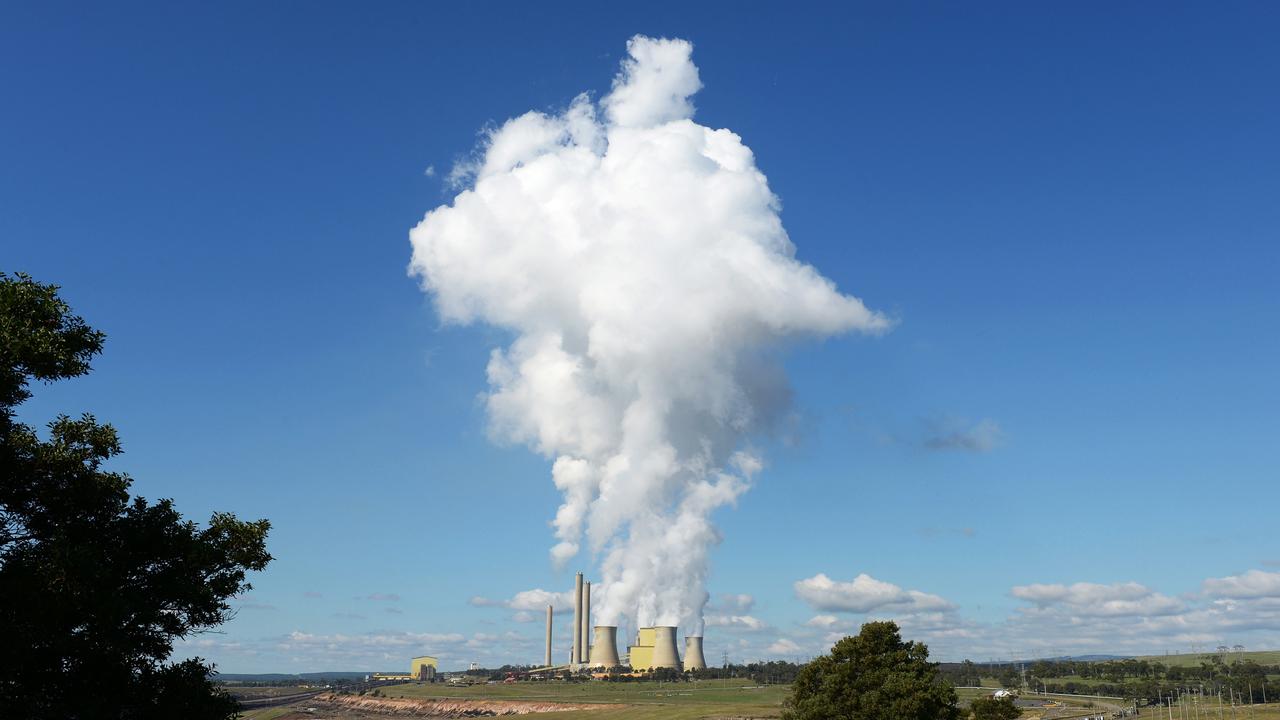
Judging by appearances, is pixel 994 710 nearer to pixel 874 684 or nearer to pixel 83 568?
pixel 874 684

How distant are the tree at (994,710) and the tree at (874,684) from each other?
55.3 ft

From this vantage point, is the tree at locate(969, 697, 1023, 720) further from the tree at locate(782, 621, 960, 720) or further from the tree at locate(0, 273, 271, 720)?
the tree at locate(0, 273, 271, 720)

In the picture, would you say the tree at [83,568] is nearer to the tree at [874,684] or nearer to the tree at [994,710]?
the tree at [874,684]

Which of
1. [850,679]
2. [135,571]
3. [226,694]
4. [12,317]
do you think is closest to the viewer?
[12,317]

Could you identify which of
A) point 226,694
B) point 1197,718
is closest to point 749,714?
point 1197,718

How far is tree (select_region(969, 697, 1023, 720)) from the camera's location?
80.6m

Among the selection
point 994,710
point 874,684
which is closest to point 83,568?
point 874,684

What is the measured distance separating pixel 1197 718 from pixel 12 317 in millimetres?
186367

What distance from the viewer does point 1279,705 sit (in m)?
191

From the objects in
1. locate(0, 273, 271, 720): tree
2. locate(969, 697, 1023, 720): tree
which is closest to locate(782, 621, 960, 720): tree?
locate(969, 697, 1023, 720): tree

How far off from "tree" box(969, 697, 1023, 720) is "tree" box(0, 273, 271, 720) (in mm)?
67516

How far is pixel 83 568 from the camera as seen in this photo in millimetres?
22953

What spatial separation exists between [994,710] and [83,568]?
76573mm

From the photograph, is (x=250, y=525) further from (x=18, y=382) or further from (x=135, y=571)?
(x=18, y=382)
